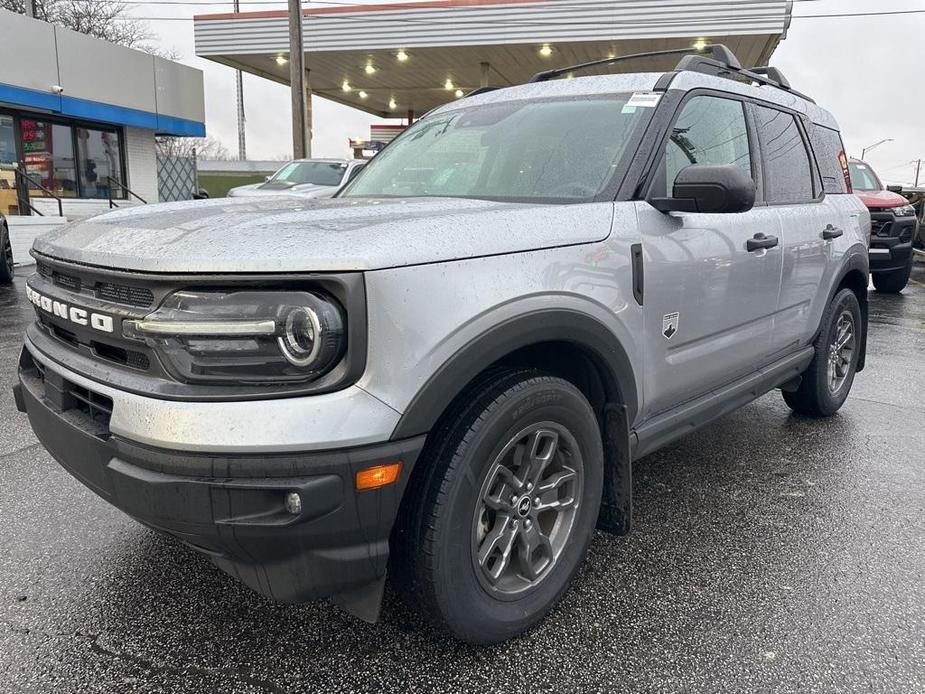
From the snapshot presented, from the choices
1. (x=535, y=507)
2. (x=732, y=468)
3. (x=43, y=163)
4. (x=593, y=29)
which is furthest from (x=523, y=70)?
(x=535, y=507)

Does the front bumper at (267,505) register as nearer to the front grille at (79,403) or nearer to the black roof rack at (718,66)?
the front grille at (79,403)

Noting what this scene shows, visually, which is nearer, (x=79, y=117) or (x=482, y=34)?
(x=482, y=34)

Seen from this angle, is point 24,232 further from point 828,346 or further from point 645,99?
point 828,346

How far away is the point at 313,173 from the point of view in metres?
13.5

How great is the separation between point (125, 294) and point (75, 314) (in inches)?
11.1

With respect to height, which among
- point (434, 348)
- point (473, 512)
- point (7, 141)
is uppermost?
point (7, 141)

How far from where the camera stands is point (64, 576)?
2.64 m

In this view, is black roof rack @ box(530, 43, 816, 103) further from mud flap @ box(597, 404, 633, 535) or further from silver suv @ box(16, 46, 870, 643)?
mud flap @ box(597, 404, 633, 535)

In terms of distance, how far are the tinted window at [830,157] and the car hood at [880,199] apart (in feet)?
23.7

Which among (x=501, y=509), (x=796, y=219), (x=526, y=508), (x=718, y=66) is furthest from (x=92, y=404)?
(x=796, y=219)

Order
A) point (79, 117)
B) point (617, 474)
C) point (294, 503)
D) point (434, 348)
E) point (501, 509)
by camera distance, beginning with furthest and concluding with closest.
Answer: point (79, 117), point (617, 474), point (501, 509), point (434, 348), point (294, 503)

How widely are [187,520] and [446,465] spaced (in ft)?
2.20

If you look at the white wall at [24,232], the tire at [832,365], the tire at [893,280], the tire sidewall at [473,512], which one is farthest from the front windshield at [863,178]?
the white wall at [24,232]

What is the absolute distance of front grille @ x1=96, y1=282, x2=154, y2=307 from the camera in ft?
6.04
